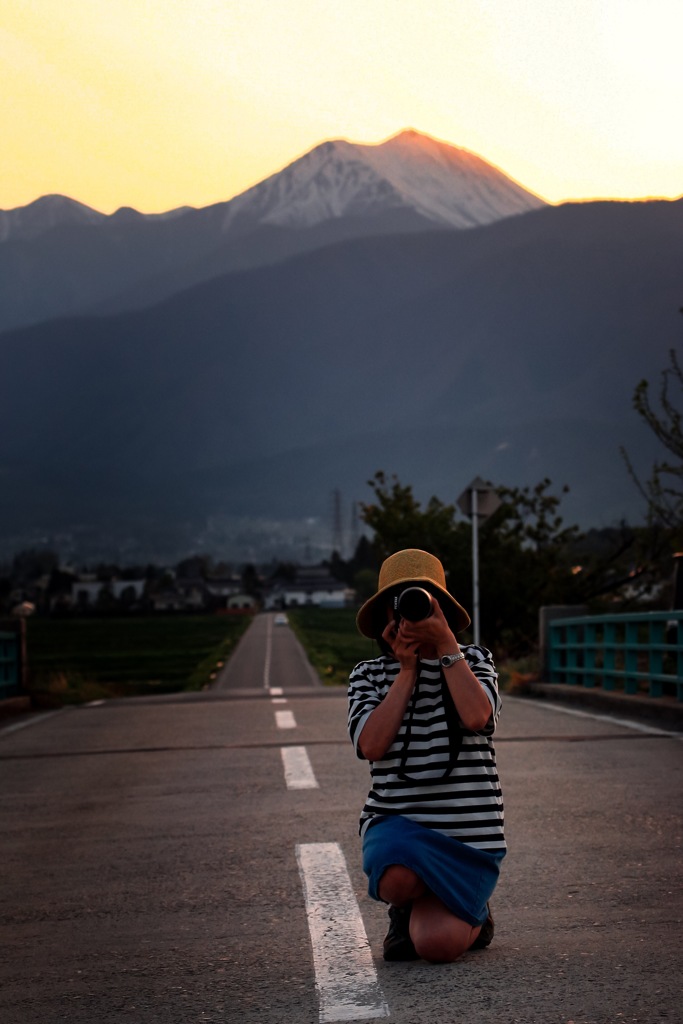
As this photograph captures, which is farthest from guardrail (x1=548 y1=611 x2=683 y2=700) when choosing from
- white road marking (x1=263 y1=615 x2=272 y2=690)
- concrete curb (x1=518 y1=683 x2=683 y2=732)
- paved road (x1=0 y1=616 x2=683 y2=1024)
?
white road marking (x1=263 y1=615 x2=272 y2=690)

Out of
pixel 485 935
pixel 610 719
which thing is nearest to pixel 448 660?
pixel 485 935

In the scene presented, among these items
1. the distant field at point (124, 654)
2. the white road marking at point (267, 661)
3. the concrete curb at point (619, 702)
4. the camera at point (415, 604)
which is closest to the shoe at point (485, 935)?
the camera at point (415, 604)

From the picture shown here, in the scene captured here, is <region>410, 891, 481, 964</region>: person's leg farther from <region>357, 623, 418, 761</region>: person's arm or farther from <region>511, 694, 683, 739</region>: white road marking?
<region>511, 694, 683, 739</region>: white road marking

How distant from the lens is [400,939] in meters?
4.98

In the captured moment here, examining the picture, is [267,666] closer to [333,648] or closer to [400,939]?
[333,648]

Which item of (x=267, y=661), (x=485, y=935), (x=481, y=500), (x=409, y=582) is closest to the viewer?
(x=409, y=582)

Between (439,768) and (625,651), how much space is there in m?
12.1

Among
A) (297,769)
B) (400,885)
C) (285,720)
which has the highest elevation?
(400,885)

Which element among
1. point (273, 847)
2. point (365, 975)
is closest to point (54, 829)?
point (273, 847)

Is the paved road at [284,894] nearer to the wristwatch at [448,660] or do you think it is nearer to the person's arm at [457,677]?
Result: the person's arm at [457,677]

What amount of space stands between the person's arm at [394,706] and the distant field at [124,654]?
17.3 m

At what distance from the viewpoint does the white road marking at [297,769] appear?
996 cm

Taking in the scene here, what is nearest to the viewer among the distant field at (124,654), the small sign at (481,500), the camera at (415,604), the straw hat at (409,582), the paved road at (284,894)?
the paved road at (284,894)

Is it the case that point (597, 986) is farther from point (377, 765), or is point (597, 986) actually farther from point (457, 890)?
point (377, 765)
